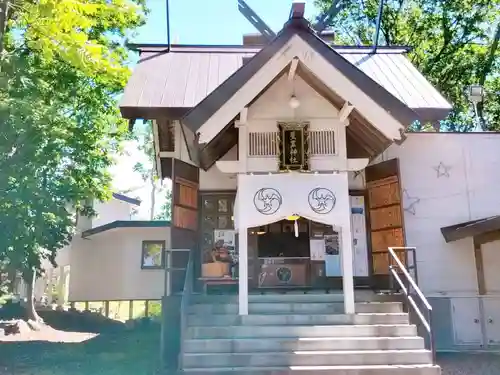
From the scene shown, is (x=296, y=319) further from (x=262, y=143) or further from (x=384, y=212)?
(x=384, y=212)

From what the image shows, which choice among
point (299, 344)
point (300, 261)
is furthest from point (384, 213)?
point (299, 344)

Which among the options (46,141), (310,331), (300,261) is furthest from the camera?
(46,141)

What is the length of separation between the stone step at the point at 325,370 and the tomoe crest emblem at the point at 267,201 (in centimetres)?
219

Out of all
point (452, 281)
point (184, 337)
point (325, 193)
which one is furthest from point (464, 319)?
point (184, 337)

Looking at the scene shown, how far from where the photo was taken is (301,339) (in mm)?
6293

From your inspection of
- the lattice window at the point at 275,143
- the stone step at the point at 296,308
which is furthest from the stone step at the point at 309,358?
the lattice window at the point at 275,143

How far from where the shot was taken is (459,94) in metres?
21.0

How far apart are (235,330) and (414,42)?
18.7 meters

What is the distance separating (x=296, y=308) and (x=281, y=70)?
350cm

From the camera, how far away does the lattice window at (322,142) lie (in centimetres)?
725

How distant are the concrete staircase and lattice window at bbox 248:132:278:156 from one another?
7.31 ft

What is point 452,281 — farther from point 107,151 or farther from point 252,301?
point 107,151

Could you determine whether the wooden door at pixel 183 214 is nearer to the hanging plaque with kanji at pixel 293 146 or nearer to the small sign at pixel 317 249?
the small sign at pixel 317 249

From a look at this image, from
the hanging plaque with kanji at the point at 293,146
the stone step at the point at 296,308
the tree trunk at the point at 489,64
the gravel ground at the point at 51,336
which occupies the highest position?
the tree trunk at the point at 489,64
